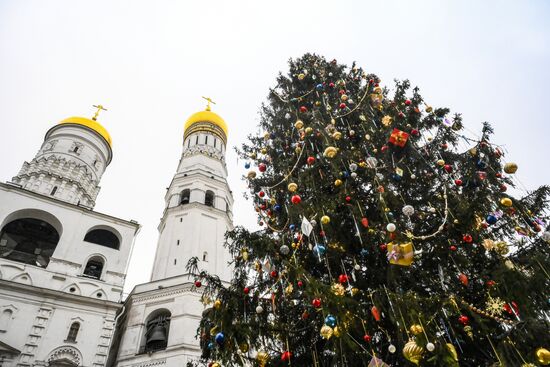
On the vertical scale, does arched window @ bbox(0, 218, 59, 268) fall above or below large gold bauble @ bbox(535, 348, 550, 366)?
above

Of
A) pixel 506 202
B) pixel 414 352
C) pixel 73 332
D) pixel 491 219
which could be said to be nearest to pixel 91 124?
pixel 73 332

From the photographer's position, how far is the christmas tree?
4363 millimetres

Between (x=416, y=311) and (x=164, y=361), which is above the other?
(x=164, y=361)

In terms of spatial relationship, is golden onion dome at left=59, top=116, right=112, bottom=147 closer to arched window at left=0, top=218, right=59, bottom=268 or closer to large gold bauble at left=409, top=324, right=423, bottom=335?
arched window at left=0, top=218, right=59, bottom=268

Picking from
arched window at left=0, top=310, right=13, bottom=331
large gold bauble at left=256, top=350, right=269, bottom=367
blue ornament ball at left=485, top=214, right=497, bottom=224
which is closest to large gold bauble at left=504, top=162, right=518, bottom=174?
blue ornament ball at left=485, top=214, right=497, bottom=224

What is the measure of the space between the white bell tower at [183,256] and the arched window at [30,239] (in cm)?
597

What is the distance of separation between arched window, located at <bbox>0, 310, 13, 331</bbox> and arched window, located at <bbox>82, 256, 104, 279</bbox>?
4.12m

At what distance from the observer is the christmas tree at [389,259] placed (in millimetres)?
4363

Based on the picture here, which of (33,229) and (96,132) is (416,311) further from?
(96,132)

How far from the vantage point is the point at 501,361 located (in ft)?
12.2

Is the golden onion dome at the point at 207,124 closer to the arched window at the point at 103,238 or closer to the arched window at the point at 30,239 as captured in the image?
the arched window at the point at 103,238

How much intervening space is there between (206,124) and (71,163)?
11.4 meters

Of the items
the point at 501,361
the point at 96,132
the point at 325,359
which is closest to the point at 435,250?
the point at 501,361

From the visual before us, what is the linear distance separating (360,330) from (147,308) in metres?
15.6
